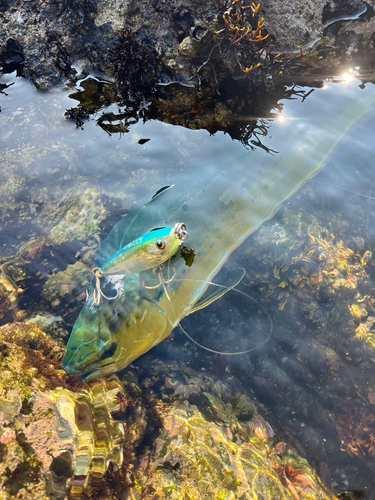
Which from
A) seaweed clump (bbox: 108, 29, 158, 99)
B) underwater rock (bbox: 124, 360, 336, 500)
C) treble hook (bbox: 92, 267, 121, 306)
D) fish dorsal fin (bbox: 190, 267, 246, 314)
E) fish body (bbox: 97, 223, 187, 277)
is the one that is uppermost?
seaweed clump (bbox: 108, 29, 158, 99)

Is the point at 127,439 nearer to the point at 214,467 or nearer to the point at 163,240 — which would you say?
the point at 214,467

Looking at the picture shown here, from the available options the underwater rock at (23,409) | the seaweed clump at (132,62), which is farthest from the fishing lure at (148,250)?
the seaweed clump at (132,62)

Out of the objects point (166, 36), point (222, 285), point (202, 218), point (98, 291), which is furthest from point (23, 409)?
point (166, 36)

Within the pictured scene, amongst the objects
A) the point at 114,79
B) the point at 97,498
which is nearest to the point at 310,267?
the point at 97,498

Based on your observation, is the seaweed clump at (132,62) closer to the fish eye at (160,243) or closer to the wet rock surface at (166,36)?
the wet rock surface at (166,36)

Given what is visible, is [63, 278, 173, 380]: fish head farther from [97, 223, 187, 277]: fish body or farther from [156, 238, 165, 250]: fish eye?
[156, 238, 165, 250]: fish eye

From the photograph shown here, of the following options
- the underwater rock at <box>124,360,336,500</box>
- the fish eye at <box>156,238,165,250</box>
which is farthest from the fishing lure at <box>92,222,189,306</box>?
the underwater rock at <box>124,360,336,500</box>

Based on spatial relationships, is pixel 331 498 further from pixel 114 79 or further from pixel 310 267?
pixel 114 79
